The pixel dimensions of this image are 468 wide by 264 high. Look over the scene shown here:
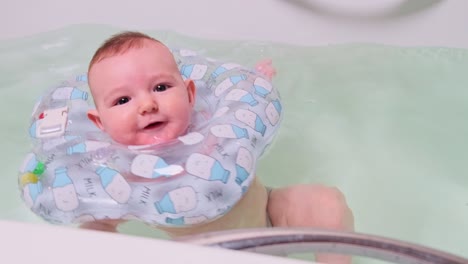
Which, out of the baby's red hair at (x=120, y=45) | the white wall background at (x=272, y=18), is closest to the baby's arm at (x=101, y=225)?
the baby's red hair at (x=120, y=45)

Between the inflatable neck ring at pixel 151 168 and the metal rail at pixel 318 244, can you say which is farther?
the inflatable neck ring at pixel 151 168

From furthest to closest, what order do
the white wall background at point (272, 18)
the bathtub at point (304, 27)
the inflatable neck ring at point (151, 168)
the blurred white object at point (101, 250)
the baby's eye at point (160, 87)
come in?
1. the white wall background at point (272, 18)
2. the bathtub at point (304, 27)
3. the baby's eye at point (160, 87)
4. the inflatable neck ring at point (151, 168)
5. the blurred white object at point (101, 250)

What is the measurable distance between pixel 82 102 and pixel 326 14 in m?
0.61

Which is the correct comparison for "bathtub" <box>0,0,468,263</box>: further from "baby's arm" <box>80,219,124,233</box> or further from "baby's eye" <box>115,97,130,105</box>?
"baby's eye" <box>115,97,130,105</box>

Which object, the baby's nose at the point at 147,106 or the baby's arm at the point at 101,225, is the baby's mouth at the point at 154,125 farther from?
the baby's arm at the point at 101,225

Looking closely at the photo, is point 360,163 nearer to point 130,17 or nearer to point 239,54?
point 239,54

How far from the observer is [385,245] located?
0.54 m

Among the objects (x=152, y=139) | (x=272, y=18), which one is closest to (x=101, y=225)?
(x=152, y=139)

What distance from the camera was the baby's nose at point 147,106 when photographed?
2.98 ft

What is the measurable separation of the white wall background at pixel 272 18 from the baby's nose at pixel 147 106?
577 millimetres

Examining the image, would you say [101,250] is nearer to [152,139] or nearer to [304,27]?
[152,139]

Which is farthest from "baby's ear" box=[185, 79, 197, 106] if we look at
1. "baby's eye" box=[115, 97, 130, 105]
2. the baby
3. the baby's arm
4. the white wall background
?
the white wall background

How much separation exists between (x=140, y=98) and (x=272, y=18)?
23.4 inches

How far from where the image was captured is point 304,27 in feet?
4.66
